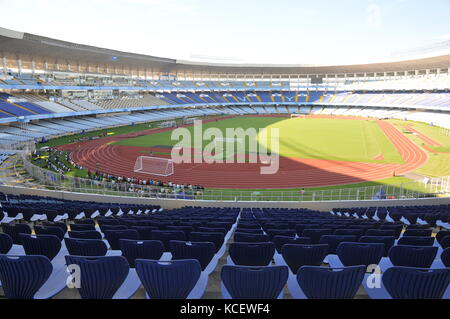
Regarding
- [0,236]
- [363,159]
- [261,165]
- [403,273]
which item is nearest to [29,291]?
[0,236]

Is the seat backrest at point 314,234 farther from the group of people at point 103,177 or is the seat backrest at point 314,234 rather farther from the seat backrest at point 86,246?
the group of people at point 103,177

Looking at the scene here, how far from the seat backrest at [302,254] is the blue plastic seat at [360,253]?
27cm

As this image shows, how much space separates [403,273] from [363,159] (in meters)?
30.7

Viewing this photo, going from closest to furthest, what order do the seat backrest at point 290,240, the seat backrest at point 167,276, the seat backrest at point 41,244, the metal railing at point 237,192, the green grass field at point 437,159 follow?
the seat backrest at point 167,276 → the seat backrest at point 41,244 → the seat backrest at point 290,240 → the metal railing at point 237,192 → the green grass field at point 437,159

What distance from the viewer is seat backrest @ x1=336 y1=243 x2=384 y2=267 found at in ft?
13.7

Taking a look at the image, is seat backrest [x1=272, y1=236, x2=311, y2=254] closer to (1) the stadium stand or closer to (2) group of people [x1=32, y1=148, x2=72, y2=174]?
(1) the stadium stand

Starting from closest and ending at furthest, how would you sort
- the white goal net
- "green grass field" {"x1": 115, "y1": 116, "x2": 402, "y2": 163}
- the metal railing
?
the metal railing
the white goal net
"green grass field" {"x1": 115, "y1": 116, "x2": 402, "y2": 163}

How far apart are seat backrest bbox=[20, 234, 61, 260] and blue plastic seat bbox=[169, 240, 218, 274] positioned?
1802 millimetres

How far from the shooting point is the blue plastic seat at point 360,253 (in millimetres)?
4176

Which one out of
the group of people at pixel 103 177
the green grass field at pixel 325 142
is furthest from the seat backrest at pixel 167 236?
the green grass field at pixel 325 142

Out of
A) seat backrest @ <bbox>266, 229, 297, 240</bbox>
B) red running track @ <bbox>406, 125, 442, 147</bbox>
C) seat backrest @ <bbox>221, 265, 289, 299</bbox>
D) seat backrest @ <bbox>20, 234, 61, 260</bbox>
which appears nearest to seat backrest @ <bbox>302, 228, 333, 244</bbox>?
seat backrest @ <bbox>266, 229, 297, 240</bbox>

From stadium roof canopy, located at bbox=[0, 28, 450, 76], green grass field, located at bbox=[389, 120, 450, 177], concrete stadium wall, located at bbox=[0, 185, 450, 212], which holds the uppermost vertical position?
stadium roof canopy, located at bbox=[0, 28, 450, 76]

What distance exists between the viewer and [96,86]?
60375 mm
